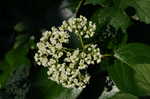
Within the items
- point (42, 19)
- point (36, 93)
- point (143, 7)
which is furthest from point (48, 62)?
point (42, 19)

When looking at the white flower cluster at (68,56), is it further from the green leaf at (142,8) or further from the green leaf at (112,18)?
the green leaf at (142,8)

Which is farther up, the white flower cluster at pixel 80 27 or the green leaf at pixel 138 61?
the white flower cluster at pixel 80 27

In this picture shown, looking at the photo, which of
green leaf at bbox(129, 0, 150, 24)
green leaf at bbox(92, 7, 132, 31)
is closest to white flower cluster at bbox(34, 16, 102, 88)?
green leaf at bbox(92, 7, 132, 31)

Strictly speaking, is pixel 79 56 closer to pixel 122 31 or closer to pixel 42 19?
pixel 122 31

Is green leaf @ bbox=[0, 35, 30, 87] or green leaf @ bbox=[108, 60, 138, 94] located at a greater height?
green leaf @ bbox=[0, 35, 30, 87]

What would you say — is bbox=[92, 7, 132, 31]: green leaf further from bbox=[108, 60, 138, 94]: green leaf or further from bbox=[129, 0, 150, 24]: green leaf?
bbox=[108, 60, 138, 94]: green leaf

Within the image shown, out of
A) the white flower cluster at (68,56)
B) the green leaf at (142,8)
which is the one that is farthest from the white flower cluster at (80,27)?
the green leaf at (142,8)
